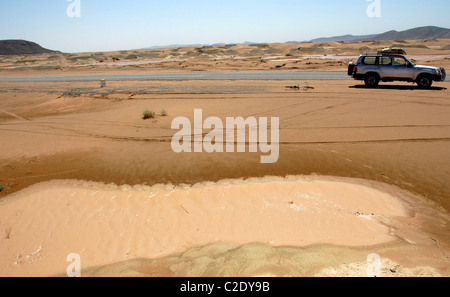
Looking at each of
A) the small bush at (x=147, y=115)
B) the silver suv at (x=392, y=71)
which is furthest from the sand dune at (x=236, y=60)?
the small bush at (x=147, y=115)

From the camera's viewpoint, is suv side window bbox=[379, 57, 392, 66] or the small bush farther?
suv side window bbox=[379, 57, 392, 66]

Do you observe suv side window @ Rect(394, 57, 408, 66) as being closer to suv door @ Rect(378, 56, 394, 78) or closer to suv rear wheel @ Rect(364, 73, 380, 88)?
suv door @ Rect(378, 56, 394, 78)

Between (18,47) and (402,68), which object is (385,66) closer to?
(402,68)

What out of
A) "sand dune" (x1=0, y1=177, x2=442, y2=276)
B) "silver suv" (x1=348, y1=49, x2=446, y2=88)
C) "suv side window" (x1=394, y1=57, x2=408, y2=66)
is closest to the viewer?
"sand dune" (x1=0, y1=177, x2=442, y2=276)

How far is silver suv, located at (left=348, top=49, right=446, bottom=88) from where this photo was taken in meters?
16.2

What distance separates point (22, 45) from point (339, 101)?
157052 millimetres

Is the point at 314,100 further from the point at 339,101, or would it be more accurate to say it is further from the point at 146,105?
the point at 146,105

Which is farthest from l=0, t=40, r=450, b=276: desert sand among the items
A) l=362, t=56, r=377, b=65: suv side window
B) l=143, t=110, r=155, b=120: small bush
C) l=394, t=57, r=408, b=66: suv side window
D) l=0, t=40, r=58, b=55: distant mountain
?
l=0, t=40, r=58, b=55: distant mountain

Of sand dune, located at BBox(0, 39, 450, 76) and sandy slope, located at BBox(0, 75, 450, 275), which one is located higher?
sand dune, located at BBox(0, 39, 450, 76)

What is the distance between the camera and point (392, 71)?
17.0 meters

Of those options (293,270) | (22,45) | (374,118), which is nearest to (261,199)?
(293,270)

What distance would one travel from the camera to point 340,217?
6.01m

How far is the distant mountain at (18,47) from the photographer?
119225 millimetres

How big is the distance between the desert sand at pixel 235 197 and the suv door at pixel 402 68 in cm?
406
